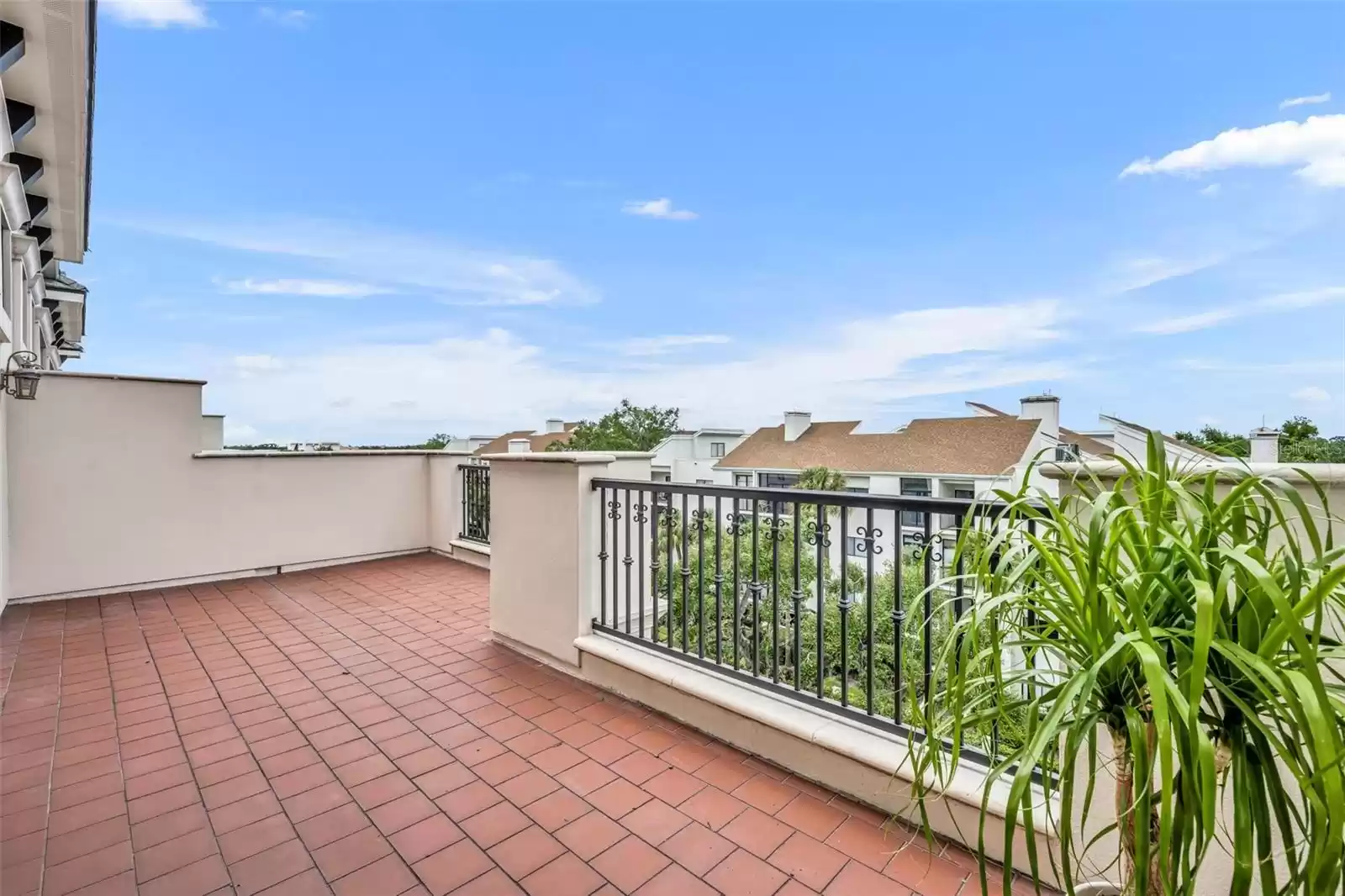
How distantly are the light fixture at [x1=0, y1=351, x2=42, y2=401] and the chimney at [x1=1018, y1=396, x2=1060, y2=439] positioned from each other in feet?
67.0

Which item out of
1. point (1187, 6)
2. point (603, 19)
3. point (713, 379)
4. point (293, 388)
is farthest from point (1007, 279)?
point (293, 388)

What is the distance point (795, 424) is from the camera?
1058 inches

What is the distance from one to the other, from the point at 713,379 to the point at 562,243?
15892 mm

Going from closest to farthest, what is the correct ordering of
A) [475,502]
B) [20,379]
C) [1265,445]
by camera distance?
[1265,445] < [20,379] < [475,502]

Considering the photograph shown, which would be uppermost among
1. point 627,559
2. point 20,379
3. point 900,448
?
point 20,379

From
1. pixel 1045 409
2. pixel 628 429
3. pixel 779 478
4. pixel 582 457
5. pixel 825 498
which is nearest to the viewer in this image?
pixel 825 498

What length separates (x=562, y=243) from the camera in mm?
18531

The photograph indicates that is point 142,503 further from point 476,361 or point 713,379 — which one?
point 713,379

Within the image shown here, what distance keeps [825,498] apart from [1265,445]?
3.90ft

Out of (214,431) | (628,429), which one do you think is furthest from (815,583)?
(628,429)

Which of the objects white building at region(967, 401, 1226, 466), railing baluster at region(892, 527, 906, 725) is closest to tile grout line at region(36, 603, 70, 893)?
railing baluster at region(892, 527, 906, 725)

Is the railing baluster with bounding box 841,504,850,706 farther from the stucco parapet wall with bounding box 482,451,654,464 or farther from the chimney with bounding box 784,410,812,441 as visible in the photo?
the chimney with bounding box 784,410,812,441

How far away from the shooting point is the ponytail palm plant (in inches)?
31.0

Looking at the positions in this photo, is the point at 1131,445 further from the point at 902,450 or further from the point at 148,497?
the point at 902,450
